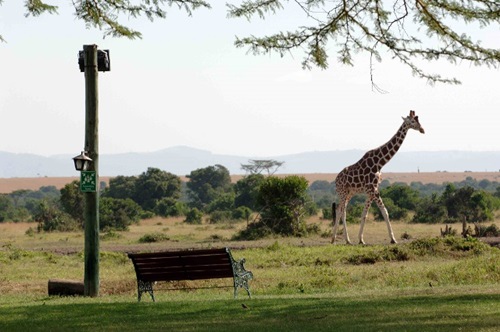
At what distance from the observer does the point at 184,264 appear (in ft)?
50.4

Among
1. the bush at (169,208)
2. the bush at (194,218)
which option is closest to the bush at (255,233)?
the bush at (194,218)

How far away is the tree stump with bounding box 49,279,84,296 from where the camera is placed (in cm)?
1766

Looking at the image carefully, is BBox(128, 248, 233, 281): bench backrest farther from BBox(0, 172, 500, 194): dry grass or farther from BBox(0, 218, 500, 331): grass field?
BBox(0, 172, 500, 194): dry grass

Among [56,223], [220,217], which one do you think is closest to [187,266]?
[56,223]

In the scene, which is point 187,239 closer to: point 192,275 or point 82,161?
point 82,161

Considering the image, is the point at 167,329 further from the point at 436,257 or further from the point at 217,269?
the point at 436,257

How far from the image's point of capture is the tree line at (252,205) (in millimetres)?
37312

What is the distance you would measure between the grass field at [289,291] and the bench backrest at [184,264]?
0.48m

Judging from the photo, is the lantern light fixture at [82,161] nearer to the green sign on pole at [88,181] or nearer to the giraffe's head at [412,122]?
the green sign on pole at [88,181]

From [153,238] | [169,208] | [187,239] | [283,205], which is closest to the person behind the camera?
[153,238]

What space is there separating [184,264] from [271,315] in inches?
104

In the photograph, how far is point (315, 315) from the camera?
12961mm

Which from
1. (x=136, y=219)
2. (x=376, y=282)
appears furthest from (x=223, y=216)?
(x=376, y=282)

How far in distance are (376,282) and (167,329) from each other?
325 inches
